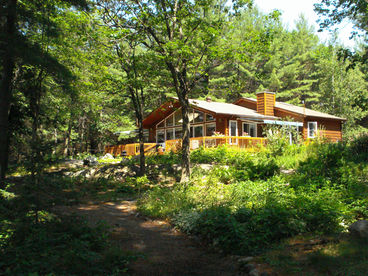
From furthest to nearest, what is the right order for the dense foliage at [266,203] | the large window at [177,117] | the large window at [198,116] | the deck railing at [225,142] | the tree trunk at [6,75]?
the large window at [177,117] → the large window at [198,116] → the deck railing at [225,142] → the tree trunk at [6,75] → the dense foliage at [266,203]

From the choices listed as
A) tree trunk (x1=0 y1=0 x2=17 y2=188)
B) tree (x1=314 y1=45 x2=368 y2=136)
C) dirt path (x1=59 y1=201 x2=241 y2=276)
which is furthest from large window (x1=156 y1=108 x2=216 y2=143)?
tree (x1=314 y1=45 x2=368 y2=136)

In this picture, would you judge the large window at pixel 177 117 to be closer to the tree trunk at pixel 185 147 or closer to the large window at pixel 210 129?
the large window at pixel 210 129

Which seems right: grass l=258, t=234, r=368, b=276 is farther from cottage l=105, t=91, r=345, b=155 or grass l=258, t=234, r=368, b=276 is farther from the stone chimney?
the stone chimney

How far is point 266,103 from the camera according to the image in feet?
81.1

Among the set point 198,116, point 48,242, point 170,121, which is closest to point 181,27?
point 48,242

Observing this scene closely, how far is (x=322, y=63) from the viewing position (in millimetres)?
33250

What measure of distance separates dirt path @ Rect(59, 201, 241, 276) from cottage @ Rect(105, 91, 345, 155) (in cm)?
1194

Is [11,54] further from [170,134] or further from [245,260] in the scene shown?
[170,134]

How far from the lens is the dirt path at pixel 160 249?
3975 mm

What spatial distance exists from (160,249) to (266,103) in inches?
863

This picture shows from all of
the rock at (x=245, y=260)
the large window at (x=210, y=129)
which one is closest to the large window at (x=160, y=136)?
the large window at (x=210, y=129)

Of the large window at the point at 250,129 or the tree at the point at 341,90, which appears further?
the tree at the point at 341,90

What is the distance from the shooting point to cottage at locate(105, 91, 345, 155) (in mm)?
20294

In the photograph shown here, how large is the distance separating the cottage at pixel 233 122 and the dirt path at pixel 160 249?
1194 centimetres
